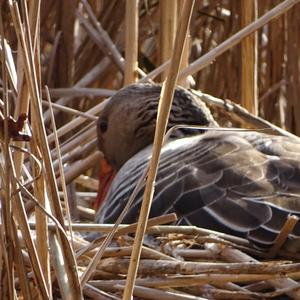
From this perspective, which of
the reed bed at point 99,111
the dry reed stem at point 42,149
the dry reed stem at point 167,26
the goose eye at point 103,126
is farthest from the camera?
the goose eye at point 103,126

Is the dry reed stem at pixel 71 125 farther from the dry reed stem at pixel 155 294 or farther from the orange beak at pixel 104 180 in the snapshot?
the dry reed stem at pixel 155 294

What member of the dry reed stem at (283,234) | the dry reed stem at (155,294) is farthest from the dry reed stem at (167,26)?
the dry reed stem at (155,294)

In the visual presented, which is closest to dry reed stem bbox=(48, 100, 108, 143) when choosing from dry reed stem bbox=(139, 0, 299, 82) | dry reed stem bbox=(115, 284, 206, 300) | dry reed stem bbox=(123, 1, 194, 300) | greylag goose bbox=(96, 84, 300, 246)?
greylag goose bbox=(96, 84, 300, 246)

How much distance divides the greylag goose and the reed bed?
0.26ft

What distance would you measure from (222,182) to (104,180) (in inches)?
50.7

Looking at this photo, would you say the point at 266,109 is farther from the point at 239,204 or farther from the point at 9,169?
the point at 9,169

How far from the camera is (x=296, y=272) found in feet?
8.67

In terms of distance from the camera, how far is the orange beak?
4273 millimetres

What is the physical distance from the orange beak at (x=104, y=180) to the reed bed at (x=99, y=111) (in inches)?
2.4

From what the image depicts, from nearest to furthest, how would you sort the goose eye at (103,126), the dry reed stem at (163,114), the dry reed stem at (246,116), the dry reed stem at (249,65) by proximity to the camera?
the dry reed stem at (163,114) < the dry reed stem at (246,116) < the dry reed stem at (249,65) < the goose eye at (103,126)

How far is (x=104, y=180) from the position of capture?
4.43 m

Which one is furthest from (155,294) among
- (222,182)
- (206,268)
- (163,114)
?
(163,114)

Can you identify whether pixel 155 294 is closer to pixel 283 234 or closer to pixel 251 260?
pixel 251 260

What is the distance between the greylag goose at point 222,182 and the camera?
9.89ft
